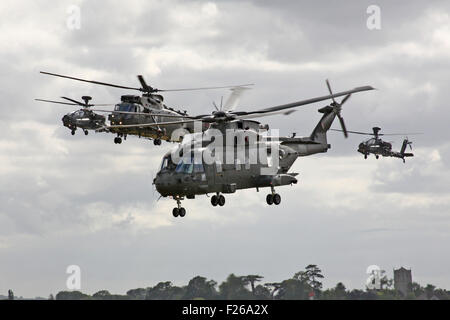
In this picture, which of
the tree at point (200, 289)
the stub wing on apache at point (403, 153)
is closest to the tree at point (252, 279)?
the tree at point (200, 289)

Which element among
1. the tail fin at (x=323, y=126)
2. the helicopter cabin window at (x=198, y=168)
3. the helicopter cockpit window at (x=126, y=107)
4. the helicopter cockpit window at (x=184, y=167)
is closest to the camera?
the helicopter cockpit window at (x=184, y=167)

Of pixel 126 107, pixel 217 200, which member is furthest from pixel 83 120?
pixel 217 200

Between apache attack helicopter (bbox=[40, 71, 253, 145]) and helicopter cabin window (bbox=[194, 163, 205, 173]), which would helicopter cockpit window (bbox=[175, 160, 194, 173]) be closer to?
helicopter cabin window (bbox=[194, 163, 205, 173])

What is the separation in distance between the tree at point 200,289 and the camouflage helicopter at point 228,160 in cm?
893

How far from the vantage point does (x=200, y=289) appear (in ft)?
256

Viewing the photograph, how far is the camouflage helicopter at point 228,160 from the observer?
6781 centimetres

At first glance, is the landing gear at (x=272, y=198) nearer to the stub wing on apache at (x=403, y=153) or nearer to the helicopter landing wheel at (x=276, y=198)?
the helicopter landing wheel at (x=276, y=198)

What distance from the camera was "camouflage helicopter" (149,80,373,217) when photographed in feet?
222

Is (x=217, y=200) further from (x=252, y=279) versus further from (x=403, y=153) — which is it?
(x=403, y=153)

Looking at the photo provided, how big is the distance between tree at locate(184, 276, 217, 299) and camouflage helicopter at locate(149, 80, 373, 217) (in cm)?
893

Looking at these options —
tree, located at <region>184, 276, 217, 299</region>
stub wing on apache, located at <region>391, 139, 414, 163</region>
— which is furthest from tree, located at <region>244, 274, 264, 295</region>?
stub wing on apache, located at <region>391, 139, 414, 163</region>

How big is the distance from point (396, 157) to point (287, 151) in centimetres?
5233
